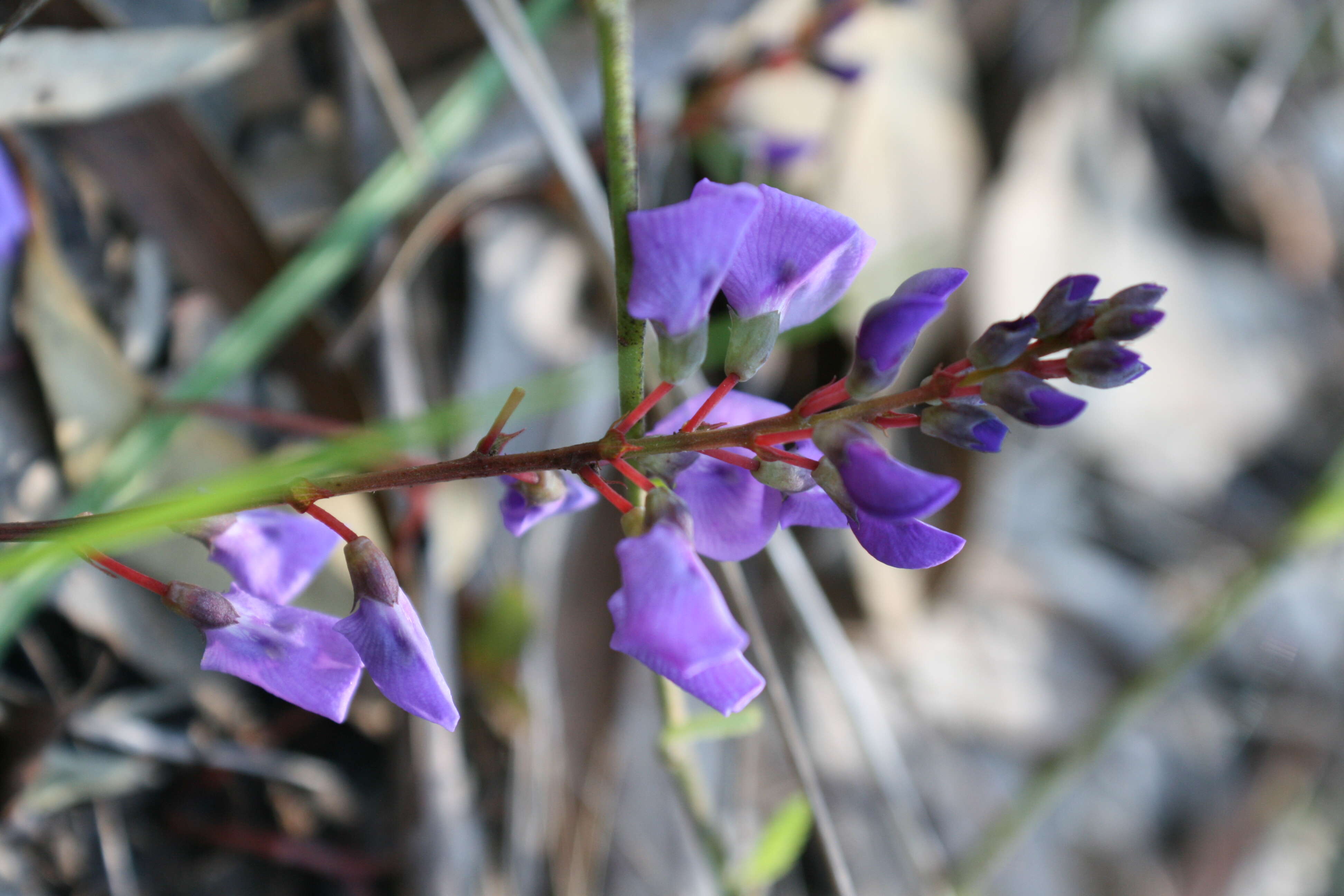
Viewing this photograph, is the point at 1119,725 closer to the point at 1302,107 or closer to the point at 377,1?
the point at 377,1

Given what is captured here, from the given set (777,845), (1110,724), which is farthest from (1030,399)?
(1110,724)

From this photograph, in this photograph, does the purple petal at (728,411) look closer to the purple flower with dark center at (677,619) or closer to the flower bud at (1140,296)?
the purple flower with dark center at (677,619)

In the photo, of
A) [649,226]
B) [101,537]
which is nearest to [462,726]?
[101,537]

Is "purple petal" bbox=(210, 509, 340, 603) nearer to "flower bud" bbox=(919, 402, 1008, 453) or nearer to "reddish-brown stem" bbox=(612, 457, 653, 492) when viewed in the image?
"reddish-brown stem" bbox=(612, 457, 653, 492)

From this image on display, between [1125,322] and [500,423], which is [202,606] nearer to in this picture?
[500,423]

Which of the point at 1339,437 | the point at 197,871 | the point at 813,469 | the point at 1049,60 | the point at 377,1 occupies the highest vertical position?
the point at 377,1

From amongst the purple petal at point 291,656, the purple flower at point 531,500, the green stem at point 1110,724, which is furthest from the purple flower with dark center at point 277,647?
the green stem at point 1110,724
